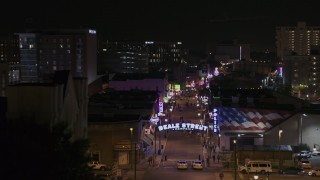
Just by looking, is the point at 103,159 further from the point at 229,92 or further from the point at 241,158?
the point at 229,92

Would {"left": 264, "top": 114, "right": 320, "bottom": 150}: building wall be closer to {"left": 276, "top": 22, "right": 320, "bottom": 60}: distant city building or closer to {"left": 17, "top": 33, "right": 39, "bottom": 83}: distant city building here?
{"left": 17, "top": 33, "right": 39, "bottom": 83}: distant city building

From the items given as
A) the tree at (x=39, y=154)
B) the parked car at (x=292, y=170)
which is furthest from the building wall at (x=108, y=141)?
the tree at (x=39, y=154)

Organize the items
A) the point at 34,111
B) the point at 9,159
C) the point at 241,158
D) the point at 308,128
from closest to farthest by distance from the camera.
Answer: the point at 9,159
the point at 34,111
the point at 241,158
the point at 308,128

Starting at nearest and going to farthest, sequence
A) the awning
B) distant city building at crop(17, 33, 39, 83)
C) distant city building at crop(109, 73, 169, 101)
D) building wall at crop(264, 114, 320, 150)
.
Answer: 1. the awning
2. building wall at crop(264, 114, 320, 150)
3. distant city building at crop(109, 73, 169, 101)
4. distant city building at crop(17, 33, 39, 83)

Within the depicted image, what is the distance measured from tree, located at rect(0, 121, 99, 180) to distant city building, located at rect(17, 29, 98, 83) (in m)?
80.6

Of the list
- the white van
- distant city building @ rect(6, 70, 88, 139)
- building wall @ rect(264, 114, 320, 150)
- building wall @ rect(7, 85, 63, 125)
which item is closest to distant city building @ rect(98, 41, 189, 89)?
building wall @ rect(264, 114, 320, 150)

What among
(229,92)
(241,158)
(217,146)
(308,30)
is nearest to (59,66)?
(229,92)

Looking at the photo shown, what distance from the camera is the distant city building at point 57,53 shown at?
94.7 m

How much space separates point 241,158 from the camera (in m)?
33.0

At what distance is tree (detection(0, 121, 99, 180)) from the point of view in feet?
38.9

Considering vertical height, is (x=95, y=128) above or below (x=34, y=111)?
below

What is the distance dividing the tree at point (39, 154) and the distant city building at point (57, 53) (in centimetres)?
8057

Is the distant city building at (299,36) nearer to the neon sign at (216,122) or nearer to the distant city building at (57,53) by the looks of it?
the distant city building at (57,53)

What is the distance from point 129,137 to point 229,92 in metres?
28.3
